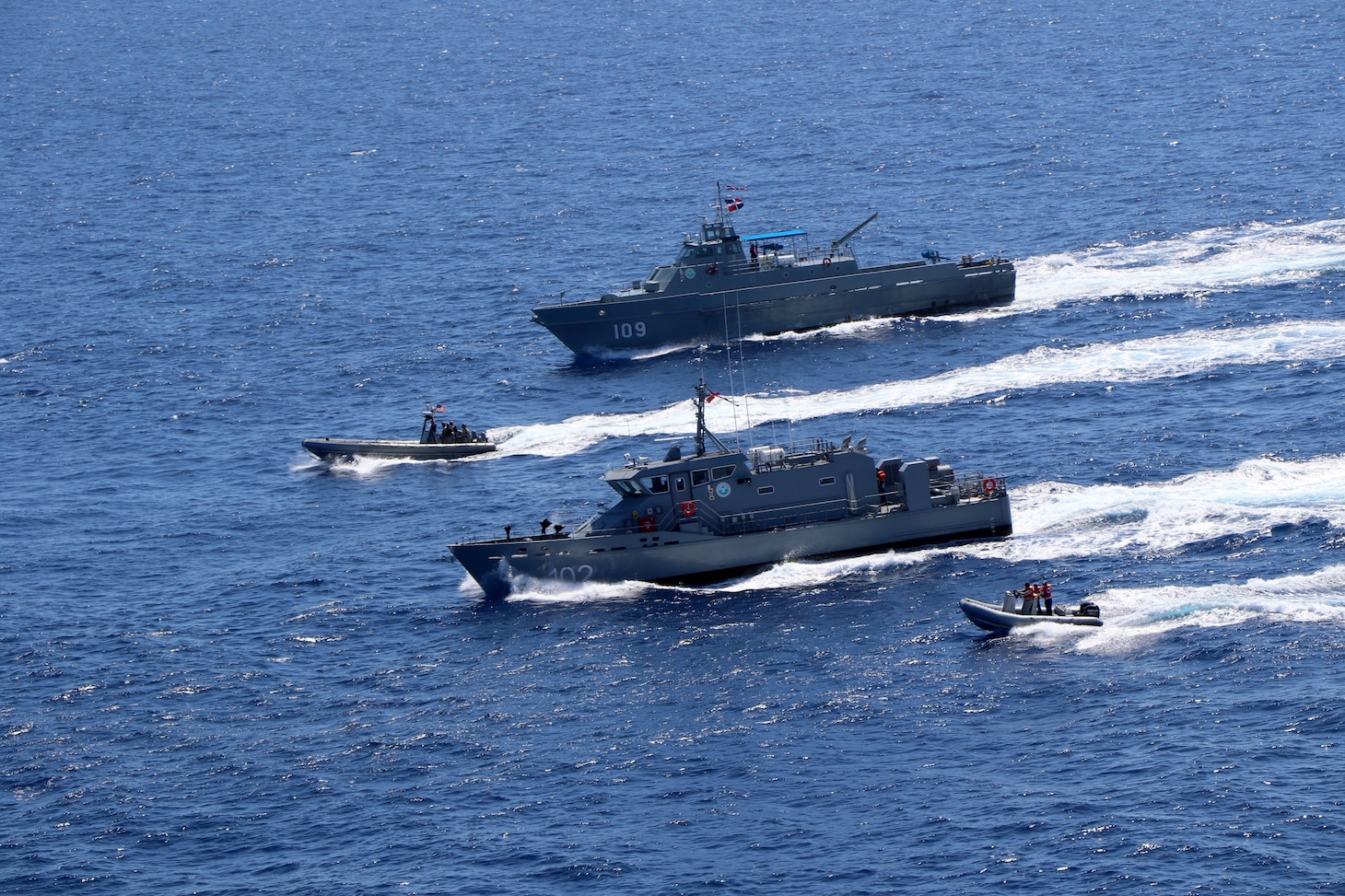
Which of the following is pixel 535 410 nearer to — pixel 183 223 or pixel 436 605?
pixel 436 605

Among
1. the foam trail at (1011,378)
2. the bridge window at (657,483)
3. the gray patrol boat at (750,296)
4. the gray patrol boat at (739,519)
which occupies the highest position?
the gray patrol boat at (750,296)

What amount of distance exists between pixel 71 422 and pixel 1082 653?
68293mm

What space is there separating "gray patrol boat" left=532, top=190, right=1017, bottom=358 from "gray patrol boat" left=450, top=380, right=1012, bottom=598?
3914 cm

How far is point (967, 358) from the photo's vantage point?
125 m

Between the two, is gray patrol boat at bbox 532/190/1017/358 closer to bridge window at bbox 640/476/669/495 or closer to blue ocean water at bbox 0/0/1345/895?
blue ocean water at bbox 0/0/1345/895

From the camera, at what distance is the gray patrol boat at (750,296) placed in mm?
132750

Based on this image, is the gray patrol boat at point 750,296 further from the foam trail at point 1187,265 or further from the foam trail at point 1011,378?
the foam trail at point 1011,378

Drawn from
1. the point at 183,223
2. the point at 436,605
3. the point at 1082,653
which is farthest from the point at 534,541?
the point at 183,223

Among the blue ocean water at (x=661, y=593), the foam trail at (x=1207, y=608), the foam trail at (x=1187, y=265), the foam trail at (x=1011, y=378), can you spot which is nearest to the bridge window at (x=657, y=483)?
the blue ocean water at (x=661, y=593)

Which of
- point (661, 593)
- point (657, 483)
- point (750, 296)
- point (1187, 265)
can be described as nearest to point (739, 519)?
point (657, 483)

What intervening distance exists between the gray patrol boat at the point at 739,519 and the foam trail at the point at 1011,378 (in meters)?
18.9

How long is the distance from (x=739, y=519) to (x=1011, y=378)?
107 ft

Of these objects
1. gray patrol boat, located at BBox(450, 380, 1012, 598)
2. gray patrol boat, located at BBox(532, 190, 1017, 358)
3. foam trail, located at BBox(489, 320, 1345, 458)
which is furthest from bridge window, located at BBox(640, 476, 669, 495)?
gray patrol boat, located at BBox(532, 190, 1017, 358)

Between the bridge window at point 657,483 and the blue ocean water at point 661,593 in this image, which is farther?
the bridge window at point 657,483
